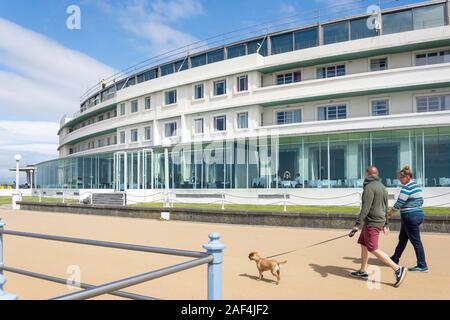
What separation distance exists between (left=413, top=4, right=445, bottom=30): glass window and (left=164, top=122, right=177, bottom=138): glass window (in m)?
20.0

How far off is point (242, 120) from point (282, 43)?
7167mm

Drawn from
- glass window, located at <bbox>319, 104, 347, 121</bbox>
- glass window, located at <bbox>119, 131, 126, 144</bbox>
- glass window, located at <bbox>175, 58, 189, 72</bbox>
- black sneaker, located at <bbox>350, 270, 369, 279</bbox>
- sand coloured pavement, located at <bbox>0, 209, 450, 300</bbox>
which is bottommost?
sand coloured pavement, located at <bbox>0, 209, 450, 300</bbox>

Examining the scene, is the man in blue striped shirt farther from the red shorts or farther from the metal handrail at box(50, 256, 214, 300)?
the metal handrail at box(50, 256, 214, 300)

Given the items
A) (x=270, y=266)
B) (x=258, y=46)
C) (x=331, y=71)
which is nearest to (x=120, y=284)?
(x=270, y=266)

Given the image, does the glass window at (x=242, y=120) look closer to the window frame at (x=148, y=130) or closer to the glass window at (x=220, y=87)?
the glass window at (x=220, y=87)

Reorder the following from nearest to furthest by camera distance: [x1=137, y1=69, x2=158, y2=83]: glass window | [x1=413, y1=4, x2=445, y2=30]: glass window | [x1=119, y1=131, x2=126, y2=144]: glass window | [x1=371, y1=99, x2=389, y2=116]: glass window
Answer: [x1=413, y1=4, x2=445, y2=30]: glass window < [x1=371, y1=99, x2=389, y2=116]: glass window < [x1=119, y1=131, x2=126, y2=144]: glass window < [x1=137, y1=69, x2=158, y2=83]: glass window

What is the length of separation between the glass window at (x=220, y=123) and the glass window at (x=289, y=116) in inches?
170

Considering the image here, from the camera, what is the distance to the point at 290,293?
591 centimetres

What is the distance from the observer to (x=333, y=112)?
2886 cm

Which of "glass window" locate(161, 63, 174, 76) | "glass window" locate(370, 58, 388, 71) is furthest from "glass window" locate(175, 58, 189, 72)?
"glass window" locate(370, 58, 388, 71)

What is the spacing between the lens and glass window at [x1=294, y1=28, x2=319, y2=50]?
3080 cm

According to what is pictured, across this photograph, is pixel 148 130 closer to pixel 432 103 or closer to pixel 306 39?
pixel 306 39

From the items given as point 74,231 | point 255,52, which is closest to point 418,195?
point 74,231
